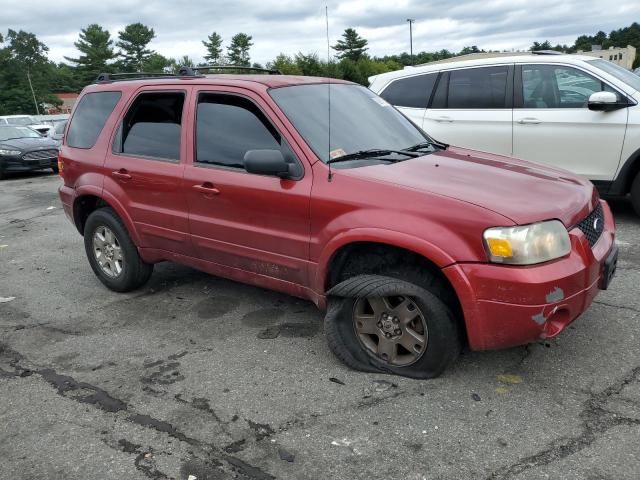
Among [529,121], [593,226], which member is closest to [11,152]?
[529,121]

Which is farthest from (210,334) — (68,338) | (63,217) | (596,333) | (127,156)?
(63,217)

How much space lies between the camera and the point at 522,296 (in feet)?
9.56

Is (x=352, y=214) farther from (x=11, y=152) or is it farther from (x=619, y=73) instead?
(x=11, y=152)

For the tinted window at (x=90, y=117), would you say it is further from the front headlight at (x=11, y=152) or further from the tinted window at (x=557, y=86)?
the front headlight at (x=11, y=152)

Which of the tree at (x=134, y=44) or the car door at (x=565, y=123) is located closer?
the car door at (x=565, y=123)

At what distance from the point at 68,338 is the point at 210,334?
1.07 metres

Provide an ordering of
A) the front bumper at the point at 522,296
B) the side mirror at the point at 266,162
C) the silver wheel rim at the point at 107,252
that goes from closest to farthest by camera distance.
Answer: the front bumper at the point at 522,296 < the side mirror at the point at 266,162 < the silver wheel rim at the point at 107,252

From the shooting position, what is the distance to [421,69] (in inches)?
297

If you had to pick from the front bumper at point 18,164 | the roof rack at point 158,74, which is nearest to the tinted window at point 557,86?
the roof rack at point 158,74

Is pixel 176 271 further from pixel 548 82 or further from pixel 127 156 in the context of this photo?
pixel 548 82

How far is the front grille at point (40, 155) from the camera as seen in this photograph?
14.9m

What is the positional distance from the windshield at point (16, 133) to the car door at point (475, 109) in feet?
42.6

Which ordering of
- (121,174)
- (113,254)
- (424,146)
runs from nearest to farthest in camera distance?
(424,146) < (121,174) < (113,254)

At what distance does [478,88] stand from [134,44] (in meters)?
89.5
